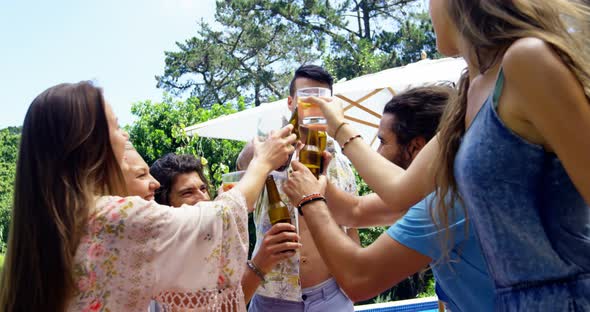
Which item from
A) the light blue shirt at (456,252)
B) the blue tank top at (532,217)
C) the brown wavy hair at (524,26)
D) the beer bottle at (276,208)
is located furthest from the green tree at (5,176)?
the blue tank top at (532,217)

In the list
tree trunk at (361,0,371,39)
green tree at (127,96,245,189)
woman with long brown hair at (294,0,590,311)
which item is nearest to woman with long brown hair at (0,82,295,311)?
woman with long brown hair at (294,0,590,311)

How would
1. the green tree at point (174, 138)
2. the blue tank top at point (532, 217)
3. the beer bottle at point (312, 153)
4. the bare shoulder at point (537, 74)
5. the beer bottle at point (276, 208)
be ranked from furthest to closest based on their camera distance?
the green tree at point (174, 138), the beer bottle at point (276, 208), the beer bottle at point (312, 153), the blue tank top at point (532, 217), the bare shoulder at point (537, 74)

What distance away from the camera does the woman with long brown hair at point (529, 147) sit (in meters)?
1.15

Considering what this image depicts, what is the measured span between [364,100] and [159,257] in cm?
498

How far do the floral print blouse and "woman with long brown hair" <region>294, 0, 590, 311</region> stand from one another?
0.91 m

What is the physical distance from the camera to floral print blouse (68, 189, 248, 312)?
5.89 ft

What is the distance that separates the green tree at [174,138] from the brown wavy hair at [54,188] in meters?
10.9

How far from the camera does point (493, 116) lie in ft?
4.23

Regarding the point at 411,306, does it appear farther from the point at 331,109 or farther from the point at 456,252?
the point at 456,252

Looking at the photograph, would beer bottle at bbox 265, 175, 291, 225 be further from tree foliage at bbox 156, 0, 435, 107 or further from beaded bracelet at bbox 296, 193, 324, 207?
tree foliage at bbox 156, 0, 435, 107

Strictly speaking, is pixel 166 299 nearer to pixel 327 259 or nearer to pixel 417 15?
pixel 327 259

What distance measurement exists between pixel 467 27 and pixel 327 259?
2.96ft

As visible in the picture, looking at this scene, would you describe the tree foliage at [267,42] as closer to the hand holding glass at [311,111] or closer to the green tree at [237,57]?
the green tree at [237,57]

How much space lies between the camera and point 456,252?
1719mm
